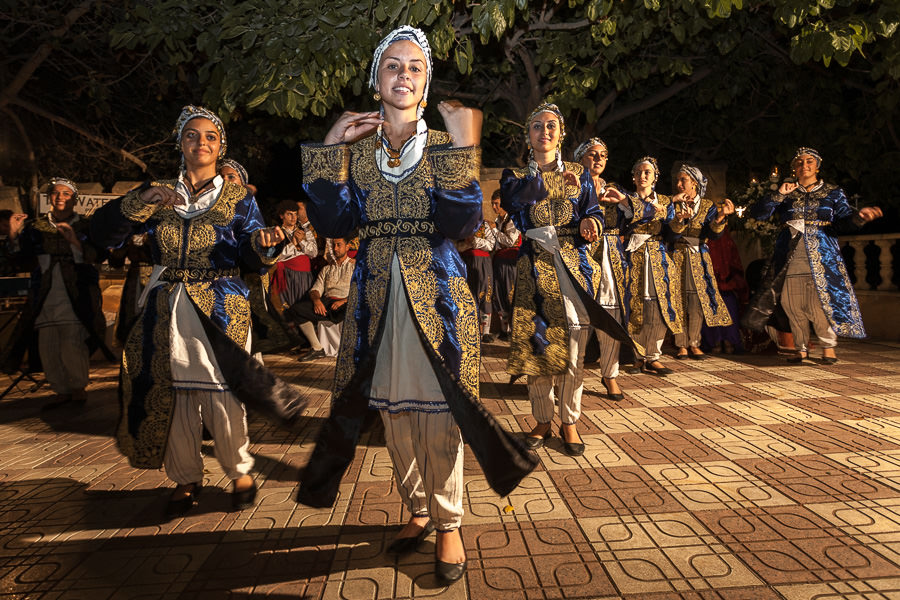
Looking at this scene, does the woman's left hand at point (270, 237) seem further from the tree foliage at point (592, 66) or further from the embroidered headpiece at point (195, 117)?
the tree foliage at point (592, 66)

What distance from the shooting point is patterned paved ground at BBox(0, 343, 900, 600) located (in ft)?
8.36

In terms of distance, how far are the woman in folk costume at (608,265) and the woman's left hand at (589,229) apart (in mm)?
918

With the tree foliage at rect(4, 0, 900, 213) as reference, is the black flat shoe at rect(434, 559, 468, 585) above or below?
below

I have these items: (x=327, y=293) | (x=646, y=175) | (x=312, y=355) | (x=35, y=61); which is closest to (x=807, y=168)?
(x=646, y=175)

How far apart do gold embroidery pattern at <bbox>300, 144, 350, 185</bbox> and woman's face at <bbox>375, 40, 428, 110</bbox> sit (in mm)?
333

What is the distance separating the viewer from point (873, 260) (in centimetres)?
966

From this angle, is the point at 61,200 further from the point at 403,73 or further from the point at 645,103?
the point at 645,103

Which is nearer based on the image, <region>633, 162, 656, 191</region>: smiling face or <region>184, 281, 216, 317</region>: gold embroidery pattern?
<region>184, 281, 216, 317</region>: gold embroidery pattern

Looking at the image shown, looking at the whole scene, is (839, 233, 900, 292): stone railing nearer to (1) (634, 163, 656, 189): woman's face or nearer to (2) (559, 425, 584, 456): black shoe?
(1) (634, 163, 656, 189): woman's face

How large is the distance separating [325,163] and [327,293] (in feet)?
20.7

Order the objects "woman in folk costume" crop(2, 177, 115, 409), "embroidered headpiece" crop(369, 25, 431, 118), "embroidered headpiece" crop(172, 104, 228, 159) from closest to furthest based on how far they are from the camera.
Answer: "embroidered headpiece" crop(369, 25, 431, 118)
"embroidered headpiece" crop(172, 104, 228, 159)
"woman in folk costume" crop(2, 177, 115, 409)

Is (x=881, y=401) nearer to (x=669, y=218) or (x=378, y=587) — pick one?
(x=669, y=218)

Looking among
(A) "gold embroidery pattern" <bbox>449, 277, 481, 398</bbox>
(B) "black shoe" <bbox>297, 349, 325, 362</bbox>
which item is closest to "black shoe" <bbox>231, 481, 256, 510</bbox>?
(A) "gold embroidery pattern" <bbox>449, 277, 481, 398</bbox>

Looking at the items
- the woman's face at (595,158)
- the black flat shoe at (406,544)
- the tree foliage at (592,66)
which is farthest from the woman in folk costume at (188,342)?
the woman's face at (595,158)
